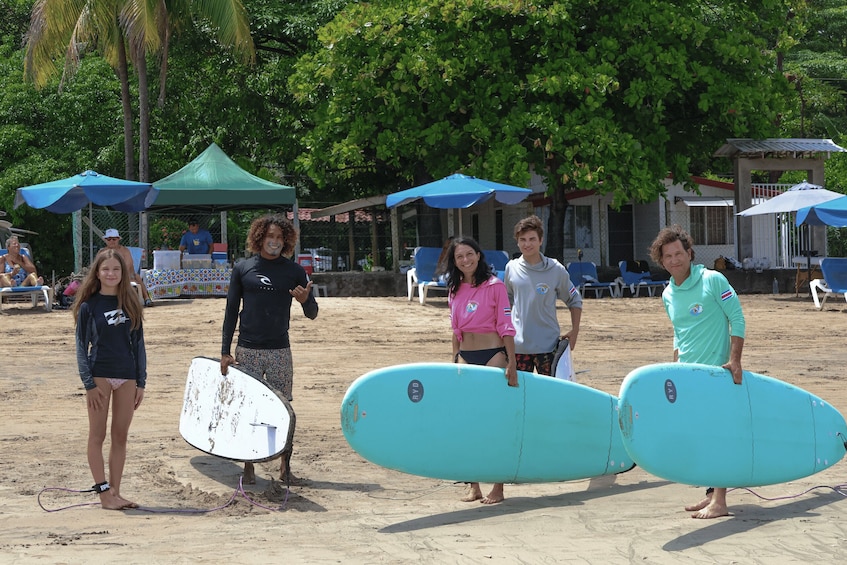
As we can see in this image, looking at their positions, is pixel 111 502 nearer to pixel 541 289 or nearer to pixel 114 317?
pixel 114 317

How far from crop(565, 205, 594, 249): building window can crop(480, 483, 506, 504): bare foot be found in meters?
19.9

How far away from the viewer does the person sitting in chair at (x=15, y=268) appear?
17.3 metres

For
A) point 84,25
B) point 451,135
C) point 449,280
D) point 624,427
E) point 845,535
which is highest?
point 84,25

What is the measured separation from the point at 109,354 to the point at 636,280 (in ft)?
57.9

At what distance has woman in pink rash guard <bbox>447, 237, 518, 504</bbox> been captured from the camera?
242 inches

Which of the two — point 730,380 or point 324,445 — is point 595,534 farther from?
point 324,445

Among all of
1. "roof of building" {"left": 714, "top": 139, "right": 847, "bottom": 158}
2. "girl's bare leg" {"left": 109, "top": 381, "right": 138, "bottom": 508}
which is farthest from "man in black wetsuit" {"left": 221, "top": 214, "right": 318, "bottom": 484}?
"roof of building" {"left": 714, "top": 139, "right": 847, "bottom": 158}

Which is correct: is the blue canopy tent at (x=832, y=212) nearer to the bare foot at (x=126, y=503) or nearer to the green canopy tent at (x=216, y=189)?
the green canopy tent at (x=216, y=189)

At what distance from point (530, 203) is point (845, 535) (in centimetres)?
2084

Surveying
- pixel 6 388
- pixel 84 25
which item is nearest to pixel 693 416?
pixel 6 388

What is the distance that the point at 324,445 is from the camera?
785 cm

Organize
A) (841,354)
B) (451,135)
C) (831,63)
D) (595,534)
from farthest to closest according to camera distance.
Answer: (831,63), (451,135), (841,354), (595,534)

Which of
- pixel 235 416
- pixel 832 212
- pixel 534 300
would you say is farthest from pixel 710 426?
pixel 832 212

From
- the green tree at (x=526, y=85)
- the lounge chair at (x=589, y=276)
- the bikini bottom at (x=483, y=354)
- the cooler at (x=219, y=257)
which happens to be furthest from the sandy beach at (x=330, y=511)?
the lounge chair at (x=589, y=276)
